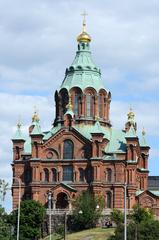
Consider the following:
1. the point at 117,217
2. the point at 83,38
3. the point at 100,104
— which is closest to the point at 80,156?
the point at 100,104

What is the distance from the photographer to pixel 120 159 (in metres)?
128

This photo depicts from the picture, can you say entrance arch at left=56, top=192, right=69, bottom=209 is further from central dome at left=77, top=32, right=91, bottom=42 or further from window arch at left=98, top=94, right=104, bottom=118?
central dome at left=77, top=32, right=91, bottom=42

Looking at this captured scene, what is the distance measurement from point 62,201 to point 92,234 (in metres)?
16.5

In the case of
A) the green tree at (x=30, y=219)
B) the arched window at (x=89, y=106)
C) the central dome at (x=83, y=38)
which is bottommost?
the green tree at (x=30, y=219)

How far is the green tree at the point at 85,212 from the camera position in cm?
12044

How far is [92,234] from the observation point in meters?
113

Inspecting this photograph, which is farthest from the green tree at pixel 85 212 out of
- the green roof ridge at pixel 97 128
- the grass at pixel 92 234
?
the green roof ridge at pixel 97 128

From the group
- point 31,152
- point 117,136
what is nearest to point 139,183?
point 117,136

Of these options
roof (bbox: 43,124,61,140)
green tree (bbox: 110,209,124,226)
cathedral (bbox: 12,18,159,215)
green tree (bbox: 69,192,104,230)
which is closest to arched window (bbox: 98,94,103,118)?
cathedral (bbox: 12,18,159,215)

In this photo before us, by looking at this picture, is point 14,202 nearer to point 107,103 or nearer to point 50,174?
point 50,174

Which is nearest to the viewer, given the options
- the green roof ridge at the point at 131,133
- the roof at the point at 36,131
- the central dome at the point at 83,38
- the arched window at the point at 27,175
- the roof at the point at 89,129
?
the green roof ridge at the point at 131,133

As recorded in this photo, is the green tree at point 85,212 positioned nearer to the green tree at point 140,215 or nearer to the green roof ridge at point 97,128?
the green tree at point 140,215

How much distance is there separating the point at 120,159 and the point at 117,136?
614 centimetres

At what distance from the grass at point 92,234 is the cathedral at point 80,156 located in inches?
394
